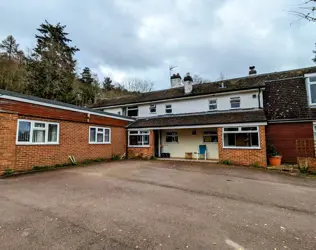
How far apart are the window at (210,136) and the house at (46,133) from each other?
787 cm

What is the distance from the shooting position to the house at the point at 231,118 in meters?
11.9

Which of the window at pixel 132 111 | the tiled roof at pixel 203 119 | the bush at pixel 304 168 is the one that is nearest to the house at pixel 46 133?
the tiled roof at pixel 203 119

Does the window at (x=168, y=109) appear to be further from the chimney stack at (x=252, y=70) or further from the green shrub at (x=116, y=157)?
the chimney stack at (x=252, y=70)

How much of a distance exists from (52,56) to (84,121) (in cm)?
2025

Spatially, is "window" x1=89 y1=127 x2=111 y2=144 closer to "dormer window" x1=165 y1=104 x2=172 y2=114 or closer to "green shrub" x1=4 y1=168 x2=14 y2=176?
"green shrub" x1=4 y1=168 x2=14 y2=176

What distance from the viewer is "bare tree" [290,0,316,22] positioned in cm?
434

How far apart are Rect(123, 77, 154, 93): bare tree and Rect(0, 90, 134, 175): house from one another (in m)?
24.2

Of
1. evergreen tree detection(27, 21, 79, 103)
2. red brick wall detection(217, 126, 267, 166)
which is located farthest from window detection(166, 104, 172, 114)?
evergreen tree detection(27, 21, 79, 103)

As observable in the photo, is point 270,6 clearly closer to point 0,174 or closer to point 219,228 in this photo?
point 219,228

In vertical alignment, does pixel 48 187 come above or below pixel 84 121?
below

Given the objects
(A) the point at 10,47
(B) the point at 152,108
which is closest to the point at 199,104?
(B) the point at 152,108

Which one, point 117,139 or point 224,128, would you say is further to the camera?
point 117,139

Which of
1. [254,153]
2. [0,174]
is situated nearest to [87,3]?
[0,174]

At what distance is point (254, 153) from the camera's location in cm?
1138
